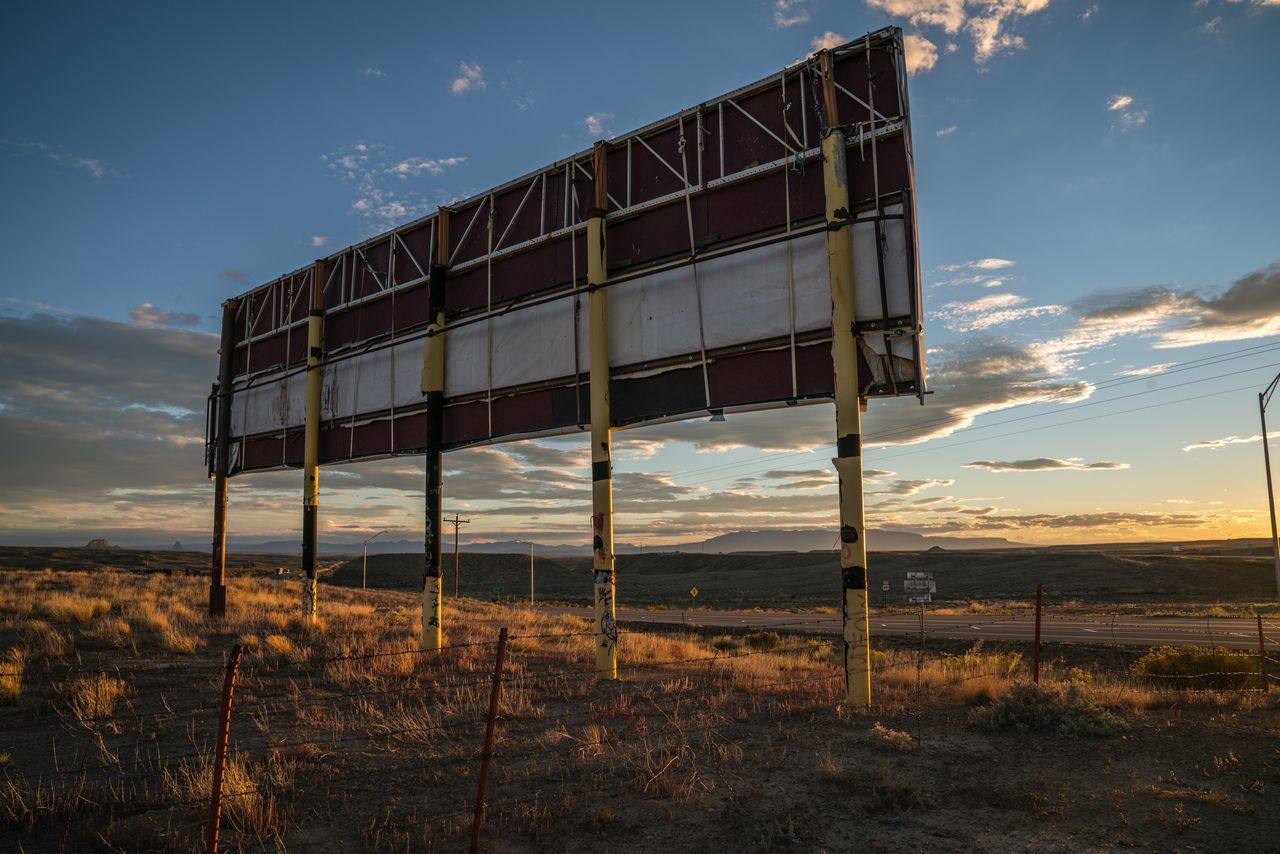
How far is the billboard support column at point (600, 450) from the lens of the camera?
13445mm

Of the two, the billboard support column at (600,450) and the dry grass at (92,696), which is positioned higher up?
the billboard support column at (600,450)

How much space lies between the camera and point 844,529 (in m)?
11.2

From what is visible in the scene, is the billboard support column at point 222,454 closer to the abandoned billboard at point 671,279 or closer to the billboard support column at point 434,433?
the abandoned billboard at point 671,279

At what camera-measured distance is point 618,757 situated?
8680 millimetres

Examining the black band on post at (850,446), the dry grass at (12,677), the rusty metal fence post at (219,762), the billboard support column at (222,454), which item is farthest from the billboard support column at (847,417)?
the billboard support column at (222,454)

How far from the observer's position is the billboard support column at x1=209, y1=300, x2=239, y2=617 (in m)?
21.0

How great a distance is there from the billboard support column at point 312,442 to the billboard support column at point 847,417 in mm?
14195

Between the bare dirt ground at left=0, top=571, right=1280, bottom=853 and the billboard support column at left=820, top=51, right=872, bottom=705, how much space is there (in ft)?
2.82

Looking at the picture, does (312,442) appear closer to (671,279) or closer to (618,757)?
(671,279)

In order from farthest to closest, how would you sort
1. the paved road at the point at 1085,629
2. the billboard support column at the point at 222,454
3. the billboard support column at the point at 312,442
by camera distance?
the paved road at the point at 1085,629
the billboard support column at the point at 222,454
the billboard support column at the point at 312,442

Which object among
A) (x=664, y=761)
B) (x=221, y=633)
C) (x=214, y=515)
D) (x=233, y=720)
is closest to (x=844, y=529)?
(x=664, y=761)

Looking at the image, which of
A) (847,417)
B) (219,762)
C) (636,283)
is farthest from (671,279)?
(219,762)

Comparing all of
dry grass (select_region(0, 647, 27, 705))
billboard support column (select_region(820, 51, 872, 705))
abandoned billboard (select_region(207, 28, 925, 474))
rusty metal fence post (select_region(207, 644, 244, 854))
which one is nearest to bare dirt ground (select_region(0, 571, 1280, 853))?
dry grass (select_region(0, 647, 27, 705))

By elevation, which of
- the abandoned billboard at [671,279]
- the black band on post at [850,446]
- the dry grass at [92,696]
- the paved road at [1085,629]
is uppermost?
the abandoned billboard at [671,279]
